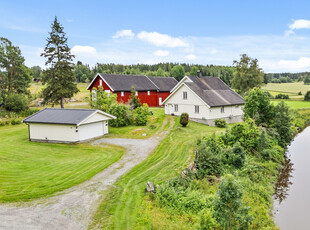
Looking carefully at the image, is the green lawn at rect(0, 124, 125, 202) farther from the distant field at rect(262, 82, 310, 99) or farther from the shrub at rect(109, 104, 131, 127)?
the distant field at rect(262, 82, 310, 99)

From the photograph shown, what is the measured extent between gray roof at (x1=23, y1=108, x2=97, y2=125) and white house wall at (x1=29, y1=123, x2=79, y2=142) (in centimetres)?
42

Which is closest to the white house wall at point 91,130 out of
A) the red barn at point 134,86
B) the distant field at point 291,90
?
the red barn at point 134,86

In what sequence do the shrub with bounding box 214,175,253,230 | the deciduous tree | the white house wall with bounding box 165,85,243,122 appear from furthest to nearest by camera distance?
the deciduous tree
the white house wall with bounding box 165,85,243,122
the shrub with bounding box 214,175,253,230

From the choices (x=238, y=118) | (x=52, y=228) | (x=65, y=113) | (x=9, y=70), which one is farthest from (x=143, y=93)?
(x=52, y=228)

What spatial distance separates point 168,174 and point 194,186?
→ 172 centimetres

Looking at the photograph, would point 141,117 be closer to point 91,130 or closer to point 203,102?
point 91,130

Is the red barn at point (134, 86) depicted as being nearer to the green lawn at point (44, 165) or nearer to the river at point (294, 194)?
the green lawn at point (44, 165)

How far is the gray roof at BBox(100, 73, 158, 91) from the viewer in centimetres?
4053

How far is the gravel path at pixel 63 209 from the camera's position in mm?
9406

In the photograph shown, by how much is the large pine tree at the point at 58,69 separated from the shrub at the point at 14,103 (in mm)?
5372

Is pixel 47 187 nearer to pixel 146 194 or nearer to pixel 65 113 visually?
pixel 146 194

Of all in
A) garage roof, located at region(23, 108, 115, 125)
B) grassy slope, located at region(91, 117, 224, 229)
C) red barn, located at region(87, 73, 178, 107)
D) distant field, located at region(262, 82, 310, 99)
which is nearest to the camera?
grassy slope, located at region(91, 117, 224, 229)

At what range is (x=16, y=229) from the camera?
9.02 meters

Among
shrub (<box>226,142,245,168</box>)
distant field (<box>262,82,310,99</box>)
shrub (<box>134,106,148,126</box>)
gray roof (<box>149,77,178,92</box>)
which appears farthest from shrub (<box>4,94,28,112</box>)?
distant field (<box>262,82,310,99</box>)
